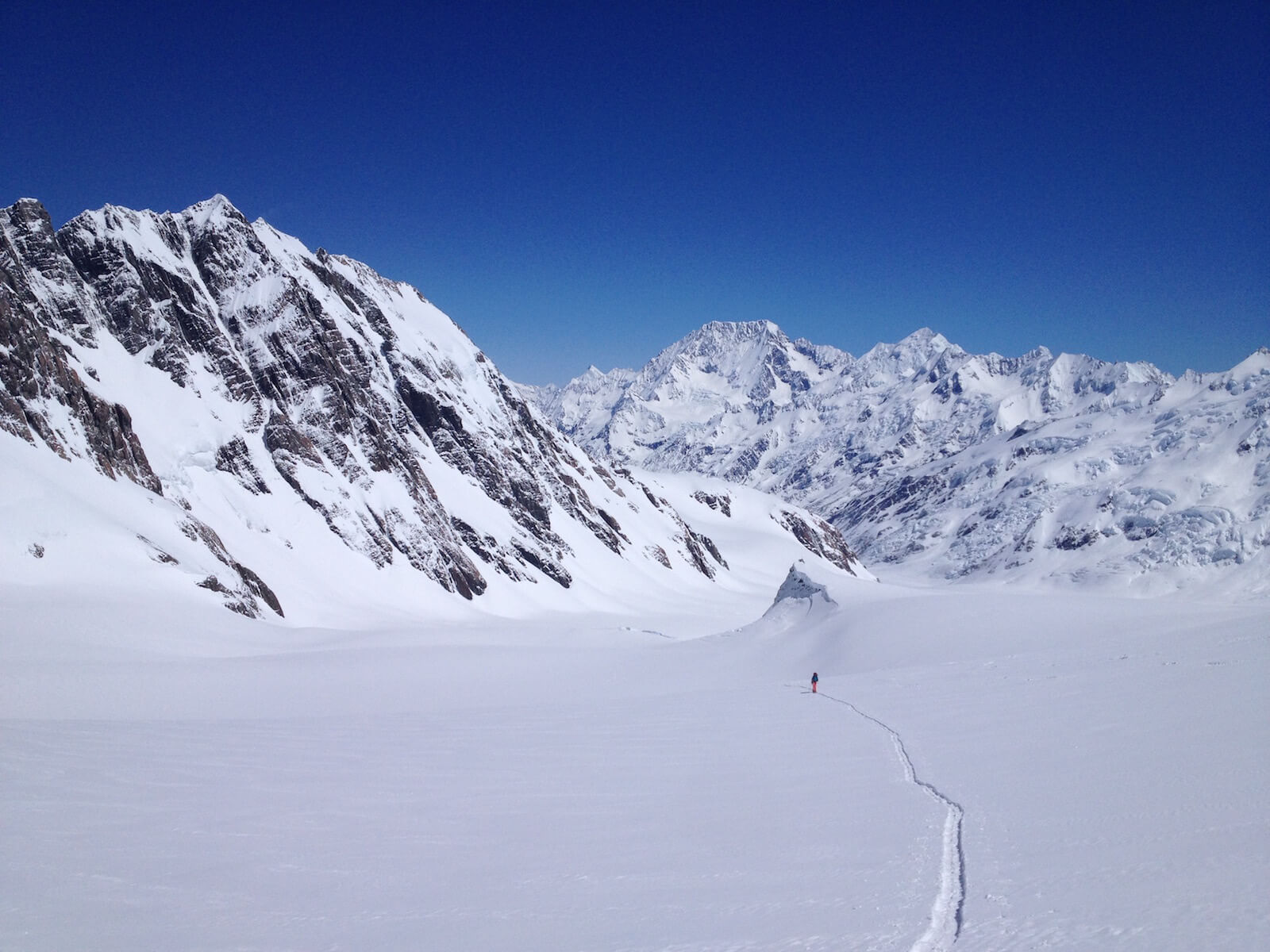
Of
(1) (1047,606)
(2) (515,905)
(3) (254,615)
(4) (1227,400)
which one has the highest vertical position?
(4) (1227,400)

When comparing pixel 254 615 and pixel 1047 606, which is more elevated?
pixel 1047 606

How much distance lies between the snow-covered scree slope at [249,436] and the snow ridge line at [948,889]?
43.3 m

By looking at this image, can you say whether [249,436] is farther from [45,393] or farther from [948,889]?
[948,889]

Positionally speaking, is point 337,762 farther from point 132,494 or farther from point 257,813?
point 132,494

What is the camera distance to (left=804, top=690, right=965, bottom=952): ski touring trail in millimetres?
7324

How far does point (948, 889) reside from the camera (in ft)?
28.3

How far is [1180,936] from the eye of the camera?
263 inches

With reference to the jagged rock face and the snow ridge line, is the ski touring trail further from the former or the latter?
the jagged rock face

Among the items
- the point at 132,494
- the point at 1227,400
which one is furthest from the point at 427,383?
the point at 1227,400

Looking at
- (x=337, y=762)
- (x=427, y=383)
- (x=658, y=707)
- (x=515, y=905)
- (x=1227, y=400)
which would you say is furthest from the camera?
(x=1227, y=400)

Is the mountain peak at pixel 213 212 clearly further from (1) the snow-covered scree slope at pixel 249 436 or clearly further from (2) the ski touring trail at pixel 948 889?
(2) the ski touring trail at pixel 948 889

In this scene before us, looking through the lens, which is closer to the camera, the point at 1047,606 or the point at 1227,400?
the point at 1047,606

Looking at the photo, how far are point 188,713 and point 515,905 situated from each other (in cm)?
1987

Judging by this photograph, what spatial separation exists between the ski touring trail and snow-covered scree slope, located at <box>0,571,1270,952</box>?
0.17 ft
